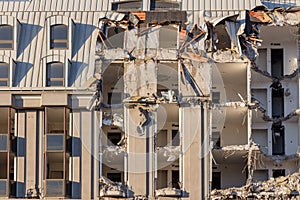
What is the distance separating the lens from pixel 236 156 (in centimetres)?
5069

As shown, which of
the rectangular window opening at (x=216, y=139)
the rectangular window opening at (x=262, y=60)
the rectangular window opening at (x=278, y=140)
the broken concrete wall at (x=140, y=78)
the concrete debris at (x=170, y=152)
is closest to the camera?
the concrete debris at (x=170, y=152)

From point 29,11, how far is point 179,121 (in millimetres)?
11487

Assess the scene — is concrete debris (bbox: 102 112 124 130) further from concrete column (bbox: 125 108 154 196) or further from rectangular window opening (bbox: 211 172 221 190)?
rectangular window opening (bbox: 211 172 221 190)

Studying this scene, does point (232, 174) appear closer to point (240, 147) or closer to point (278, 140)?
point (240, 147)

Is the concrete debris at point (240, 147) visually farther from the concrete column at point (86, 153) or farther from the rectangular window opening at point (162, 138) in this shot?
the concrete column at point (86, 153)

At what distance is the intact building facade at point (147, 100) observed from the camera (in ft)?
162

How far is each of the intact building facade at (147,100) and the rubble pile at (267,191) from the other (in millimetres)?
802

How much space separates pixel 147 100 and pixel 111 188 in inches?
210

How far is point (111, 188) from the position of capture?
160ft

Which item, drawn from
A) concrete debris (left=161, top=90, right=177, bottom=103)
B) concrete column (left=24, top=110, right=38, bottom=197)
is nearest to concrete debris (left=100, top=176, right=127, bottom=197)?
concrete column (left=24, top=110, right=38, bottom=197)

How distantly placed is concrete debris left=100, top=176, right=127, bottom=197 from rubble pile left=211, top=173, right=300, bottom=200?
4931 mm

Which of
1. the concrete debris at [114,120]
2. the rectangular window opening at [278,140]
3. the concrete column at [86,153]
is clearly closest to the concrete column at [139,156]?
the concrete debris at [114,120]

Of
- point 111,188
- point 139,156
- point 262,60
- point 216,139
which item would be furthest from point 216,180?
point 262,60

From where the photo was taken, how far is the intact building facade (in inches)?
1946
